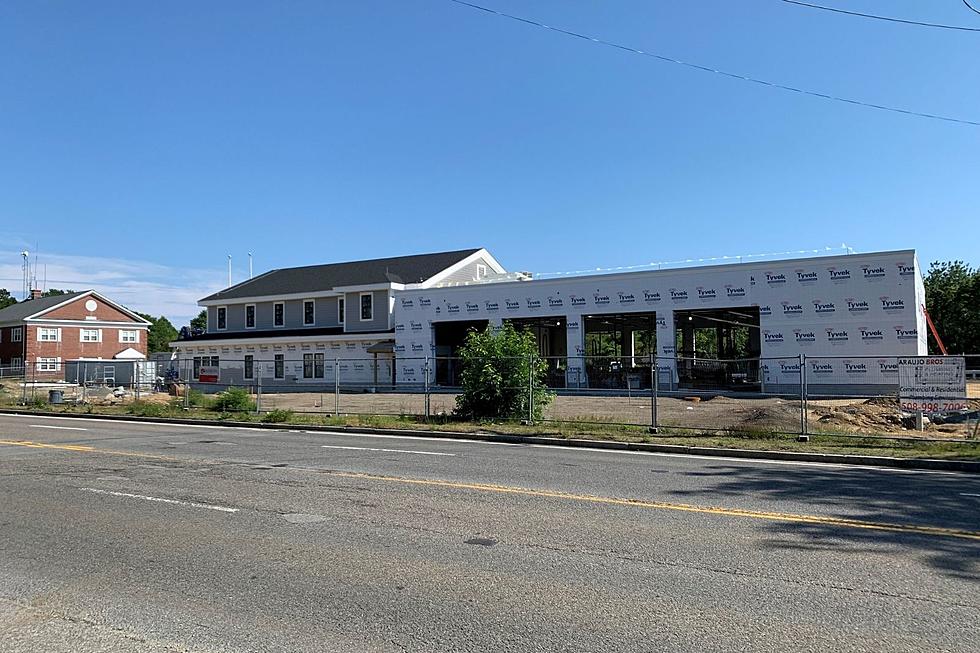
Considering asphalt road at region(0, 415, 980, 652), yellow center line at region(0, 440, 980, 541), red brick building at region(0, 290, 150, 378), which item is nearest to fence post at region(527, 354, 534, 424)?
asphalt road at region(0, 415, 980, 652)

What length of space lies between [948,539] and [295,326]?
4998cm

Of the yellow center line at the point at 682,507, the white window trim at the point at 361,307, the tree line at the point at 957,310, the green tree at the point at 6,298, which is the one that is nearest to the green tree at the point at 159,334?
the green tree at the point at 6,298

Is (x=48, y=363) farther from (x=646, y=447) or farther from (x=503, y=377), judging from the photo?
(x=646, y=447)

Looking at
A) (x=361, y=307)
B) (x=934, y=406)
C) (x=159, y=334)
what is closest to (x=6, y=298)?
(x=159, y=334)

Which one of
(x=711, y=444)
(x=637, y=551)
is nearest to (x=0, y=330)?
(x=711, y=444)

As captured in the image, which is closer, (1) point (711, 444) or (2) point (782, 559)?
(2) point (782, 559)

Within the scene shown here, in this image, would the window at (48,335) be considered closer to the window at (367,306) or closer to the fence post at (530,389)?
the window at (367,306)

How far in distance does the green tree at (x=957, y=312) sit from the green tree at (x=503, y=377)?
63832 millimetres

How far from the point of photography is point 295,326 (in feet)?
174

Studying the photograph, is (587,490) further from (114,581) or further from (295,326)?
(295,326)

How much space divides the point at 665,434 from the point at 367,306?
3459 cm

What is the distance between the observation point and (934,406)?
1560cm

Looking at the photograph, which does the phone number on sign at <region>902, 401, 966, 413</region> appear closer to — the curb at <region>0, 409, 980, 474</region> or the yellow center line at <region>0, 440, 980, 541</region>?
the curb at <region>0, 409, 980, 474</region>

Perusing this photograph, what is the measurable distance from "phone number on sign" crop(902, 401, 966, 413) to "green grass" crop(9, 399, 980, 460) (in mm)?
706
